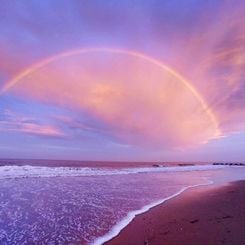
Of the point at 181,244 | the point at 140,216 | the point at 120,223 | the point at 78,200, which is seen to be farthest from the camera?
the point at 78,200

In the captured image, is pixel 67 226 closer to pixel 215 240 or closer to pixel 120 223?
pixel 120 223

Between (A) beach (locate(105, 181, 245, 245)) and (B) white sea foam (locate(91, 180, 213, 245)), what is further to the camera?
(B) white sea foam (locate(91, 180, 213, 245))

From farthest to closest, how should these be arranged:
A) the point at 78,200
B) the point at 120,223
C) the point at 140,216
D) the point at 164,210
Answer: the point at 78,200 → the point at 164,210 → the point at 140,216 → the point at 120,223

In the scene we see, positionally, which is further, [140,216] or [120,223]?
[140,216]

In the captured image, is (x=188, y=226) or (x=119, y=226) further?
(x=119, y=226)

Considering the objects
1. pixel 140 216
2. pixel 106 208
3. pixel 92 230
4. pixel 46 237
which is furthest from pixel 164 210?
pixel 46 237

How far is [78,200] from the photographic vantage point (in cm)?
1108

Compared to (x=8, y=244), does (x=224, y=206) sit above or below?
above

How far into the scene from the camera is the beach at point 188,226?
557 cm

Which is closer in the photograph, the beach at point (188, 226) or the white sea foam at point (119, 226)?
the beach at point (188, 226)

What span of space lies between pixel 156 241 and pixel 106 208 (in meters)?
4.13

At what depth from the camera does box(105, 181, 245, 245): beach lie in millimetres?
5574

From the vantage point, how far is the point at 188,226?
21.9ft

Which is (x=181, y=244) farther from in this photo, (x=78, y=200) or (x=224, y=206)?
(x=78, y=200)
